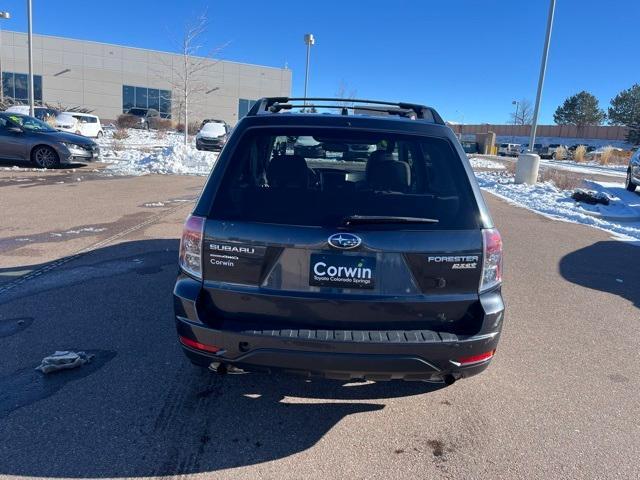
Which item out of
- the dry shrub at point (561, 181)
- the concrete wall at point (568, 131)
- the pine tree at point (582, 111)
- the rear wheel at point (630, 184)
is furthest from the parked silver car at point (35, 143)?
the pine tree at point (582, 111)

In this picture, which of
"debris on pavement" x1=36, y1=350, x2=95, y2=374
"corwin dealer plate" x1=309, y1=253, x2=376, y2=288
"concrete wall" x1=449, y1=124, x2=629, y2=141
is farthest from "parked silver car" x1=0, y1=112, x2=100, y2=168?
"concrete wall" x1=449, y1=124, x2=629, y2=141

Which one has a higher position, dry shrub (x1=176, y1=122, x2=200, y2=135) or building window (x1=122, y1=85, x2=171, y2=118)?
building window (x1=122, y1=85, x2=171, y2=118)

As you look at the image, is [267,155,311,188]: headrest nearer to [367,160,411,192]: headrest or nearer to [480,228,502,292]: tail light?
[367,160,411,192]: headrest

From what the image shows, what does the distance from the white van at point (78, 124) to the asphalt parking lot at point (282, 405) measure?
2445 cm

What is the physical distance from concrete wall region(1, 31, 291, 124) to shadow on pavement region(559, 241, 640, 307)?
153 feet

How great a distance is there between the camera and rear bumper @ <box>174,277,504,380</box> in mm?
2535

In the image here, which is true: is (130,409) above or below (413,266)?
below

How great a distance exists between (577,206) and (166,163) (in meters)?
13.5

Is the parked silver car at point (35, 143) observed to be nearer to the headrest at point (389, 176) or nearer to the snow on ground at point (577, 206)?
the snow on ground at point (577, 206)

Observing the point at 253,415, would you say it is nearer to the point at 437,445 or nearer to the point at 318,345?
the point at 318,345

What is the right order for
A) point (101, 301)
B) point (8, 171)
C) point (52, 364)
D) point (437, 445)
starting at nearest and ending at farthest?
point (437, 445) → point (52, 364) → point (101, 301) → point (8, 171)

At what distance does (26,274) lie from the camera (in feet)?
17.7

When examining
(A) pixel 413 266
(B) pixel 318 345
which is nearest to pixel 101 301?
(B) pixel 318 345

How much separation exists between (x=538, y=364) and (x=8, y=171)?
15.0 m
